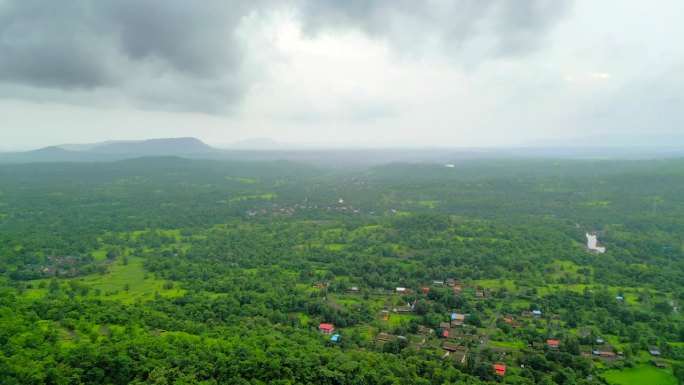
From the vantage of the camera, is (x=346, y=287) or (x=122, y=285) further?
(x=122, y=285)

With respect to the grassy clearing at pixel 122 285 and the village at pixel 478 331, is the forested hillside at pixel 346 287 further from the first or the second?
the grassy clearing at pixel 122 285

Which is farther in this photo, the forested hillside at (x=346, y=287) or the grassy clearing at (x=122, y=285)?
the grassy clearing at (x=122, y=285)

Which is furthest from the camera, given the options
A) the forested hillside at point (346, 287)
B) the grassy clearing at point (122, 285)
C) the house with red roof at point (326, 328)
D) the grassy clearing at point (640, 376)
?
the grassy clearing at point (122, 285)

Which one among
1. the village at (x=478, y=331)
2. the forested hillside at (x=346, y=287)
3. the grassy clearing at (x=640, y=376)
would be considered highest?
the forested hillside at (x=346, y=287)

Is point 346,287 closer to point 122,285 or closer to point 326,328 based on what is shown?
point 326,328

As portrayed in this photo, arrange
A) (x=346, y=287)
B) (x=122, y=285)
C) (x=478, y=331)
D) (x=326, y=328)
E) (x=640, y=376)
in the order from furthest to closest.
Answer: (x=122, y=285) → (x=346, y=287) → (x=478, y=331) → (x=326, y=328) → (x=640, y=376)

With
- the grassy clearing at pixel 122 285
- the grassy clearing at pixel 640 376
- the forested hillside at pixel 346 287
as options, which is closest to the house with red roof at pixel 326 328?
the forested hillside at pixel 346 287

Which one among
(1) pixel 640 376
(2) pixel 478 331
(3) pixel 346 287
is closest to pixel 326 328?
(3) pixel 346 287

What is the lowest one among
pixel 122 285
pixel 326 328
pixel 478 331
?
pixel 478 331
